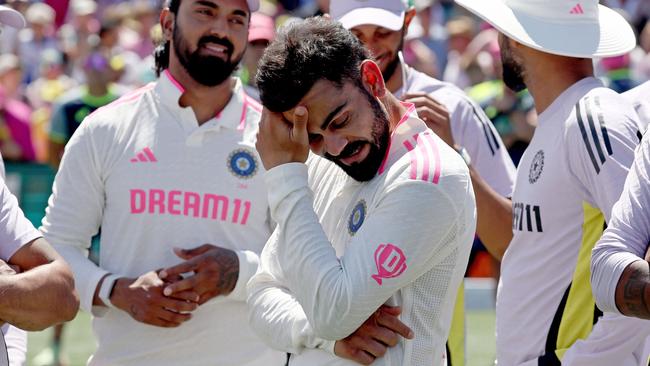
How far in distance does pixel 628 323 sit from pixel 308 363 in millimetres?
1062

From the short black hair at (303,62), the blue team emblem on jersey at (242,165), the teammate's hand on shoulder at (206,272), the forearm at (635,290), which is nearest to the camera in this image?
the forearm at (635,290)

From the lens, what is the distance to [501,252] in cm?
535

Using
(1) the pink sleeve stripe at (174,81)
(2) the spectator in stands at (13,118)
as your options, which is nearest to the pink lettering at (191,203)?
(1) the pink sleeve stripe at (174,81)

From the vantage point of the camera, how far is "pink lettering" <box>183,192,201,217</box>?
522cm

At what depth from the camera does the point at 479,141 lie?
5.68 m

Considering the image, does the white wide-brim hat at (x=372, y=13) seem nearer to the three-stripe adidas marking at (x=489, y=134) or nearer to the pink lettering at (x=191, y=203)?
the three-stripe adidas marking at (x=489, y=134)

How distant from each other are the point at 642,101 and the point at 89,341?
23.2 feet

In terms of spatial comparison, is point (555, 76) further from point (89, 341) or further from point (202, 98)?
point (89, 341)

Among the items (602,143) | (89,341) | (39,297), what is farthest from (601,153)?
(89,341)

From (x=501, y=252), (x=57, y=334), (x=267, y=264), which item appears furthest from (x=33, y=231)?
(x=57, y=334)

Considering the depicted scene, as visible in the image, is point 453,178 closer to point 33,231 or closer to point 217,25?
point 33,231

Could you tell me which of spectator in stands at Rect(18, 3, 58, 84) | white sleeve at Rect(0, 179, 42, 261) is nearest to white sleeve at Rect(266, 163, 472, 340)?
white sleeve at Rect(0, 179, 42, 261)

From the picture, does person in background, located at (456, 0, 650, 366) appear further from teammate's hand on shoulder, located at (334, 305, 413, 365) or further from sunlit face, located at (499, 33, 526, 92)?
teammate's hand on shoulder, located at (334, 305, 413, 365)

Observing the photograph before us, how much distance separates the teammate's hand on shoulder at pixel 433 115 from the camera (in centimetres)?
Result: 509
